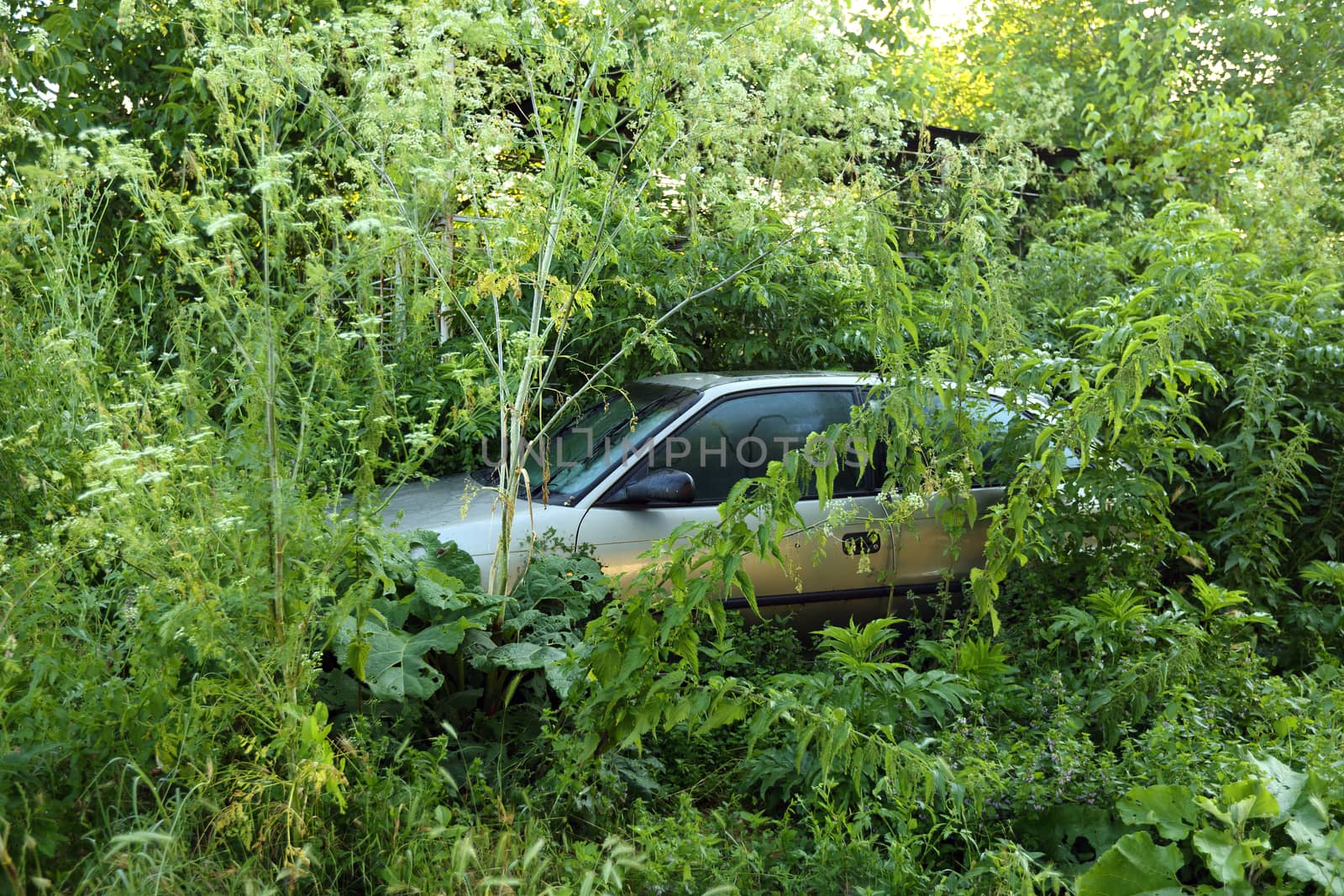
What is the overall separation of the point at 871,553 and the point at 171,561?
3.46m

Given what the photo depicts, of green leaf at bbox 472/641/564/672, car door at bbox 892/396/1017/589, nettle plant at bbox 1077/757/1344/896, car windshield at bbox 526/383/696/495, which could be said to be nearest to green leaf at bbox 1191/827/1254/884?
nettle plant at bbox 1077/757/1344/896

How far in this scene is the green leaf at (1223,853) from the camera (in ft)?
9.04

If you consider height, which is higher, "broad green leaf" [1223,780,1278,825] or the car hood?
the car hood

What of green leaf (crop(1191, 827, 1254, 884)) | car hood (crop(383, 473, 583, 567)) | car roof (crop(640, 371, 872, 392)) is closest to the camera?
green leaf (crop(1191, 827, 1254, 884))

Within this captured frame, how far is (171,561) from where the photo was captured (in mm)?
2771

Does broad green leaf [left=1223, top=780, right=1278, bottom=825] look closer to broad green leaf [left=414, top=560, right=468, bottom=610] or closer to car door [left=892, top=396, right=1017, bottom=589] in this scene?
car door [left=892, top=396, right=1017, bottom=589]

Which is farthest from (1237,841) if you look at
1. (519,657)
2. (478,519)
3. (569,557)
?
(478,519)

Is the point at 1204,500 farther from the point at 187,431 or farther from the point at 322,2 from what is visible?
the point at 322,2

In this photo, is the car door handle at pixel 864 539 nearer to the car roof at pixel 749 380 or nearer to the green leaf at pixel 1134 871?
the car roof at pixel 749 380

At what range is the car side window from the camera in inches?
208

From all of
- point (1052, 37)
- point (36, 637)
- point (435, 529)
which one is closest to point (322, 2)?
point (435, 529)

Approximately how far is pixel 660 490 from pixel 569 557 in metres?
0.58

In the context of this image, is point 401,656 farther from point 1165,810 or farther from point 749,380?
point 749,380

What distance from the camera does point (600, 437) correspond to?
215 inches
